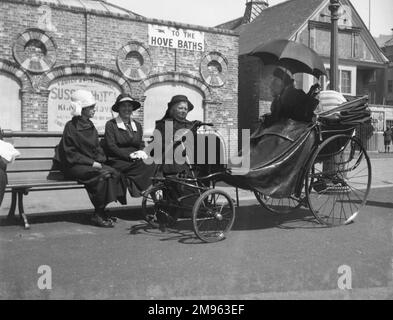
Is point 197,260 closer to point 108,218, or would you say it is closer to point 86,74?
point 108,218

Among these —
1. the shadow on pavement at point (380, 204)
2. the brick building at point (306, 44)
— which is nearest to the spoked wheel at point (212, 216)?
the shadow on pavement at point (380, 204)

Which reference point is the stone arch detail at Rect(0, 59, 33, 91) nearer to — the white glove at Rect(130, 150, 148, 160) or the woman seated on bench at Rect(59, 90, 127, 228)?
the woman seated on bench at Rect(59, 90, 127, 228)

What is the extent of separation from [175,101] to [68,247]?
80.2 inches

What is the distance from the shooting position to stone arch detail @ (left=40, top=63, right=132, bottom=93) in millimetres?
14789

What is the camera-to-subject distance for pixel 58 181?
240 inches

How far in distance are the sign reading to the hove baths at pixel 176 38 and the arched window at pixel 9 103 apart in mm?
4587

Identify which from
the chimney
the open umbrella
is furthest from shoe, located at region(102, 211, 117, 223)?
the chimney

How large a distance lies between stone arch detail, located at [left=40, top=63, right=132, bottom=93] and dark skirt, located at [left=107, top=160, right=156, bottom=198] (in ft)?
31.4

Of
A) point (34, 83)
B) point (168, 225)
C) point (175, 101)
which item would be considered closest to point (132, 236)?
point (168, 225)

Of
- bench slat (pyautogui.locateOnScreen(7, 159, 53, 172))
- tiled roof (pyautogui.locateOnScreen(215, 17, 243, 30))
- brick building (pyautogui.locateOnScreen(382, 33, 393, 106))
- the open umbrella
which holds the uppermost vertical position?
tiled roof (pyautogui.locateOnScreen(215, 17, 243, 30))

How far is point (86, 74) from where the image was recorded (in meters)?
15.4

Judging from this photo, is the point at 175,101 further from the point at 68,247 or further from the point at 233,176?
the point at 68,247

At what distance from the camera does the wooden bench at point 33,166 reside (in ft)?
19.9
